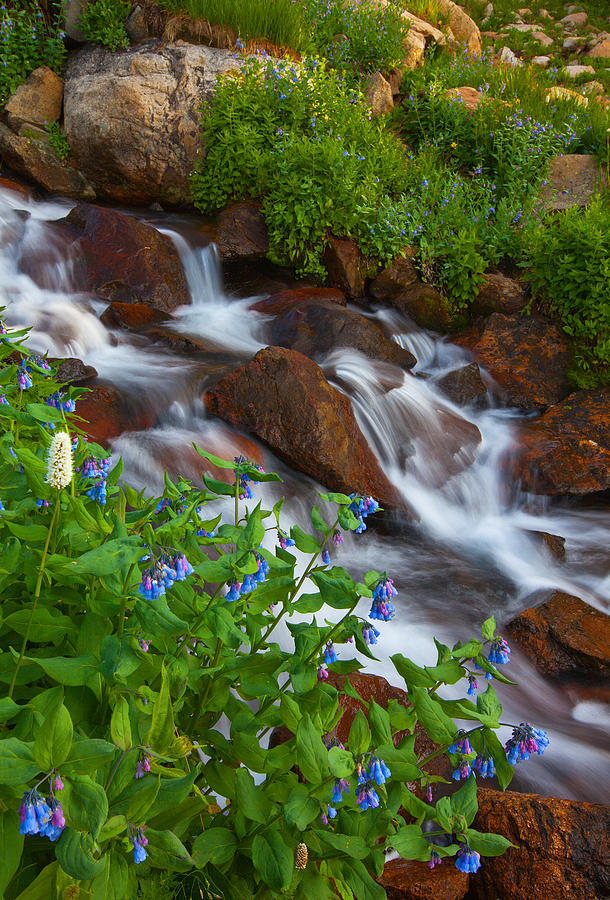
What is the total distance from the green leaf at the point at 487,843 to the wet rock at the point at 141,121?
7.26 meters

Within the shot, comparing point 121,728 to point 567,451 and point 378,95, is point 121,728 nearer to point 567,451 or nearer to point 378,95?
point 567,451

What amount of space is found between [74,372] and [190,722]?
3207mm

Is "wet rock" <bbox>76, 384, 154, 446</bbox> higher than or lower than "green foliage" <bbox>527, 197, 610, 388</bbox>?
lower

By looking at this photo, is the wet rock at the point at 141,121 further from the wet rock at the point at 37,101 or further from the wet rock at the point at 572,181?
the wet rock at the point at 572,181

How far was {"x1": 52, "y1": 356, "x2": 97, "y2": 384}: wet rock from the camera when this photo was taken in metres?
4.32

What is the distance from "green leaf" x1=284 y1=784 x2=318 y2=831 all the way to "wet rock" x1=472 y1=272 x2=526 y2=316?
6.01 m

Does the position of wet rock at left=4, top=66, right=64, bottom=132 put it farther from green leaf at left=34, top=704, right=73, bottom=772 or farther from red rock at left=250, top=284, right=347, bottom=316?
green leaf at left=34, top=704, right=73, bottom=772

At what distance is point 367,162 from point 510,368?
291 centimetres

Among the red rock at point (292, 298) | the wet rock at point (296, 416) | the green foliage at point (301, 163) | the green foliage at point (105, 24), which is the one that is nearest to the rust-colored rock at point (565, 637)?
the wet rock at point (296, 416)

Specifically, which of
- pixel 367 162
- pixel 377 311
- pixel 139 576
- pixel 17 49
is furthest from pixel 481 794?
pixel 17 49

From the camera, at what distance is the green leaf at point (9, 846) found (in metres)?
1.14

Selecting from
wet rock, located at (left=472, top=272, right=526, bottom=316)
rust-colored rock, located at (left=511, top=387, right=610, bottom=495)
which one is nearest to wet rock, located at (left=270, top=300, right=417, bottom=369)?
wet rock, located at (left=472, top=272, right=526, bottom=316)

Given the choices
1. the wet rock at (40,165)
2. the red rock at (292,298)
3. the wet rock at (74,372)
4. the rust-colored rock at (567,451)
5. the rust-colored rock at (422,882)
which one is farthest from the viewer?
the wet rock at (40,165)

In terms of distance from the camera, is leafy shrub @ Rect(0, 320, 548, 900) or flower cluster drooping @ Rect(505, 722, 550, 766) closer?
leafy shrub @ Rect(0, 320, 548, 900)
